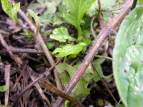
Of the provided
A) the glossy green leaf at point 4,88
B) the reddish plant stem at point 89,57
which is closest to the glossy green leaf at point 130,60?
the reddish plant stem at point 89,57

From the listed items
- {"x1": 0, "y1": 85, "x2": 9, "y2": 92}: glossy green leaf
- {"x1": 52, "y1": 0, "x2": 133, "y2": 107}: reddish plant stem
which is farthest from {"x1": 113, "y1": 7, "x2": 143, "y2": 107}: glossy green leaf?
{"x1": 0, "y1": 85, "x2": 9, "y2": 92}: glossy green leaf

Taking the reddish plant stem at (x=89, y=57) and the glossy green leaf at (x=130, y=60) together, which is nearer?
the glossy green leaf at (x=130, y=60)

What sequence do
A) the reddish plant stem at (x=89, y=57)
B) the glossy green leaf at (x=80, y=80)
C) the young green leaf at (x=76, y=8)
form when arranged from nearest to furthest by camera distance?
the reddish plant stem at (x=89, y=57) → the glossy green leaf at (x=80, y=80) → the young green leaf at (x=76, y=8)

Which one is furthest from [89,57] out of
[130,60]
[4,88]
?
[4,88]

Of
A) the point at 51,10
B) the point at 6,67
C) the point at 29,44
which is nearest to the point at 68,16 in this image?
the point at 51,10

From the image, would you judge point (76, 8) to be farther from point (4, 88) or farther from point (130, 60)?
point (4, 88)

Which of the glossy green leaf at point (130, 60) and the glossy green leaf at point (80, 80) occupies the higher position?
the glossy green leaf at point (130, 60)

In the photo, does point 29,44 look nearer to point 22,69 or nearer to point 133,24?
point 22,69

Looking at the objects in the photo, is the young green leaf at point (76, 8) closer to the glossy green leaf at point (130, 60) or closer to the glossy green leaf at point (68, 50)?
the glossy green leaf at point (68, 50)

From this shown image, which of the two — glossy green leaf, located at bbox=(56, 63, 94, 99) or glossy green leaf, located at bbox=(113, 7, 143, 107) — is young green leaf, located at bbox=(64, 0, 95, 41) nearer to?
glossy green leaf, located at bbox=(56, 63, 94, 99)
